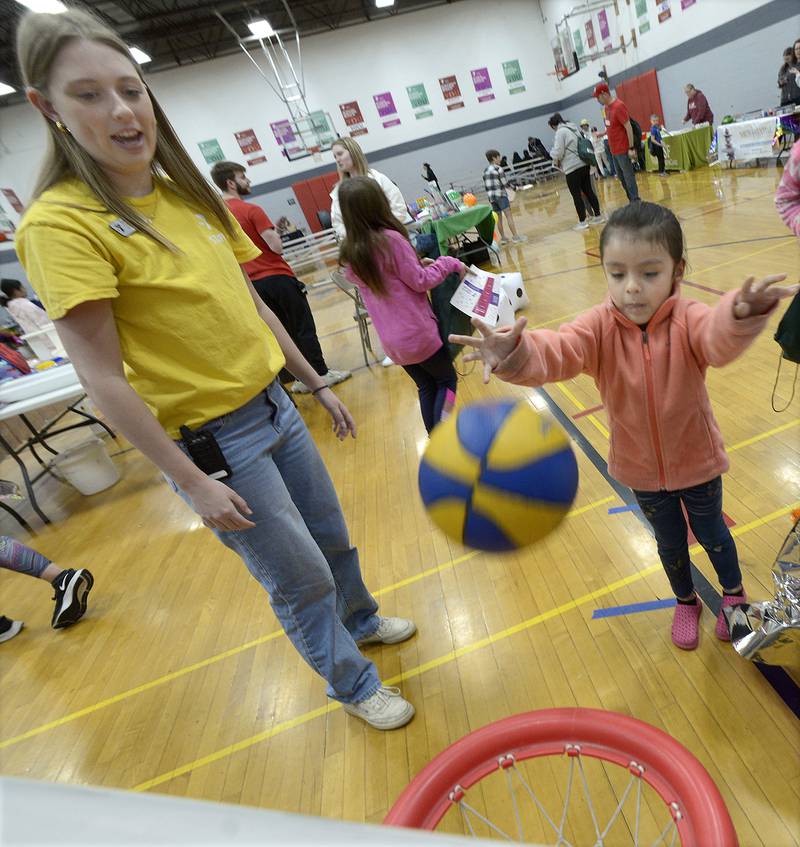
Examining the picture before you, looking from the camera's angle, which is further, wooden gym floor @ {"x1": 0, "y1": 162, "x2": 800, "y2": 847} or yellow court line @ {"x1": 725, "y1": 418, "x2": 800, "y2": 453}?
yellow court line @ {"x1": 725, "y1": 418, "x2": 800, "y2": 453}

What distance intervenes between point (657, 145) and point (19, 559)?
15044 mm

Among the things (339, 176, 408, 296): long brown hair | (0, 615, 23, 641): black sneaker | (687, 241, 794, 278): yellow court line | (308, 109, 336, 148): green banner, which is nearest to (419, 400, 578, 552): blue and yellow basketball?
(339, 176, 408, 296): long brown hair

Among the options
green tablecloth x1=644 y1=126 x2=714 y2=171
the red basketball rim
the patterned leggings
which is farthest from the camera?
green tablecloth x1=644 y1=126 x2=714 y2=171

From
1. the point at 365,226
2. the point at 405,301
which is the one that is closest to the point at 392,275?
the point at 405,301

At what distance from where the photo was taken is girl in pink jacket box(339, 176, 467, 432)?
2725mm

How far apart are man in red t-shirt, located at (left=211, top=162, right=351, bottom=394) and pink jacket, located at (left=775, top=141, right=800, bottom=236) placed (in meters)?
3.34

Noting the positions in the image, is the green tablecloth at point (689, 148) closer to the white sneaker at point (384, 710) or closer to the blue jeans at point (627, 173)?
the blue jeans at point (627, 173)

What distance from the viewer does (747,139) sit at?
32.2 ft

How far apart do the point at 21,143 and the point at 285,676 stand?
20782mm

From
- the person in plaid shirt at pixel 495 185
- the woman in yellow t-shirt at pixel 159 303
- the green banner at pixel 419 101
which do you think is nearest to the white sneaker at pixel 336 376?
the woman in yellow t-shirt at pixel 159 303

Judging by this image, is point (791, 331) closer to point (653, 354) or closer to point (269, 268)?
point (653, 354)

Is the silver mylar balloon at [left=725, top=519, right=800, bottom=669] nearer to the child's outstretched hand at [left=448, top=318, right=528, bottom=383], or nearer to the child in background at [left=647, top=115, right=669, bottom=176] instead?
the child's outstretched hand at [left=448, top=318, right=528, bottom=383]

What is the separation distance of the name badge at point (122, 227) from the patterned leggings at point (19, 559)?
3104mm

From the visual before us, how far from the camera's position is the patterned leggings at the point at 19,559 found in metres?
3.40
